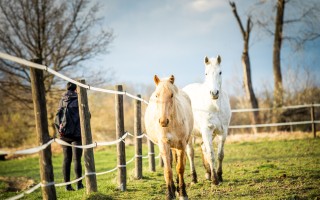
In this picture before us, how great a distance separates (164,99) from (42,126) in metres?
1.78

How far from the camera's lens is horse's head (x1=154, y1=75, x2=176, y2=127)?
170 inches

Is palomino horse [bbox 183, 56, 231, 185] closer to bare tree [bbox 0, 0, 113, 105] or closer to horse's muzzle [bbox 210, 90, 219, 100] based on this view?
horse's muzzle [bbox 210, 90, 219, 100]

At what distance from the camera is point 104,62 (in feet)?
67.0

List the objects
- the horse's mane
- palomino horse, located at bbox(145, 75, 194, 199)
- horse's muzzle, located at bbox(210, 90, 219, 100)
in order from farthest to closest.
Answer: horse's muzzle, located at bbox(210, 90, 219, 100)
the horse's mane
palomino horse, located at bbox(145, 75, 194, 199)

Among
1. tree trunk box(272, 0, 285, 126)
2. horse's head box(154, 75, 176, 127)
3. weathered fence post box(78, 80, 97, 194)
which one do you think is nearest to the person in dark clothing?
weathered fence post box(78, 80, 97, 194)

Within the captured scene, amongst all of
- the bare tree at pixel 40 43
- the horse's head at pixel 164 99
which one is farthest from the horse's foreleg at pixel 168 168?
the bare tree at pixel 40 43

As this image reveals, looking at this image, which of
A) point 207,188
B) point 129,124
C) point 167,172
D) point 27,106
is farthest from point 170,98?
point 129,124

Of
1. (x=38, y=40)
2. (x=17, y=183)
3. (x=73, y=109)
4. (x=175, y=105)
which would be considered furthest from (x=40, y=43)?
(x=175, y=105)

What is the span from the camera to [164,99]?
4.47m

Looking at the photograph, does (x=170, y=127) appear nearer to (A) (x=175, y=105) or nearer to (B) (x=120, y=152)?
(A) (x=175, y=105)

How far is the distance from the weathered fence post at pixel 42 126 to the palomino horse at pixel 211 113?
3371 mm

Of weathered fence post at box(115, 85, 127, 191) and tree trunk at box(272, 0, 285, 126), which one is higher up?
tree trunk at box(272, 0, 285, 126)

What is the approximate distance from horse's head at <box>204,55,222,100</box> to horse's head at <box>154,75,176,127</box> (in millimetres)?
1360

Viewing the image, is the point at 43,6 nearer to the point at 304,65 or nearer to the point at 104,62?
the point at 104,62
